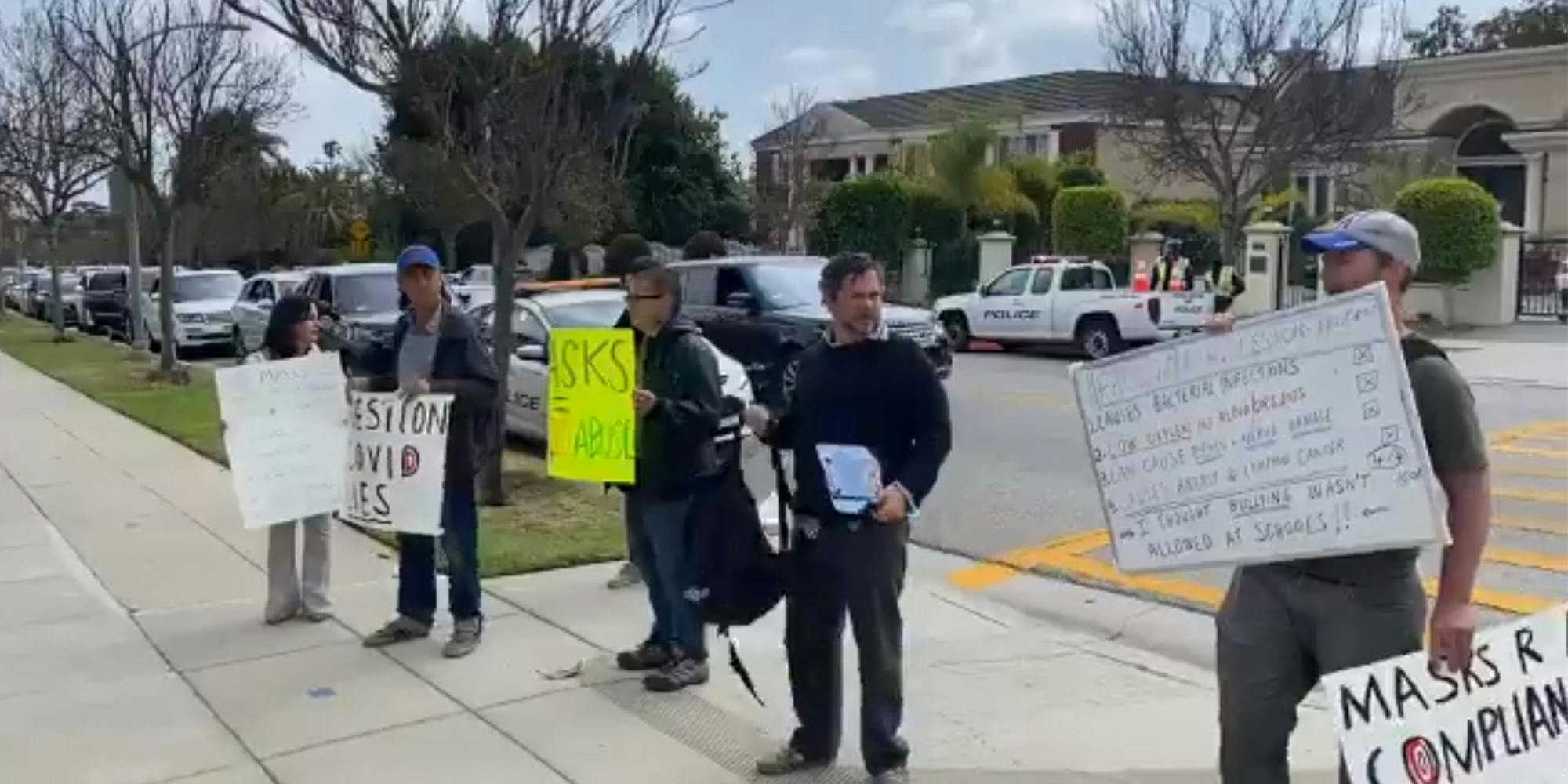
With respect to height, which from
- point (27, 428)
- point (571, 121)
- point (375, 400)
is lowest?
point (27, 428)

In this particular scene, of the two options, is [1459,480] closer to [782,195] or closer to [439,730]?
[439,730]

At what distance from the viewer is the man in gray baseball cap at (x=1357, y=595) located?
3.45 metres

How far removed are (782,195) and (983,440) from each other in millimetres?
34032

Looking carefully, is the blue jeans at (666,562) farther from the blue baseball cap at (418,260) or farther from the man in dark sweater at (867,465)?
the blue baseball cap at (418,260)

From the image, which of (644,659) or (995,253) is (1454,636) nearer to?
(644,659)

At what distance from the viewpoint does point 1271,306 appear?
26.6m

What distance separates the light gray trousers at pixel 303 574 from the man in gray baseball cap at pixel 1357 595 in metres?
4.76

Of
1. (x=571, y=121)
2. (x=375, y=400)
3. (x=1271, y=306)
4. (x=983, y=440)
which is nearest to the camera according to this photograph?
(x=375, y=400)

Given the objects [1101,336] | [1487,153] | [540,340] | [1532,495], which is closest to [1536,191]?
[1487,153]

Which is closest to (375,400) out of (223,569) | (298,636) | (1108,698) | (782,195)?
(298,636)

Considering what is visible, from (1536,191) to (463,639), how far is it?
39.2 metres

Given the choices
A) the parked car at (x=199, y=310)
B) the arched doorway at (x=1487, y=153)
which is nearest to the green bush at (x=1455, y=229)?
the arched doorway at (x=1487, y=153)

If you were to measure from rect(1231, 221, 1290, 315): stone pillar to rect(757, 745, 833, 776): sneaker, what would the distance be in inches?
Result: 915

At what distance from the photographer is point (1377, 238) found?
11.7 ft
